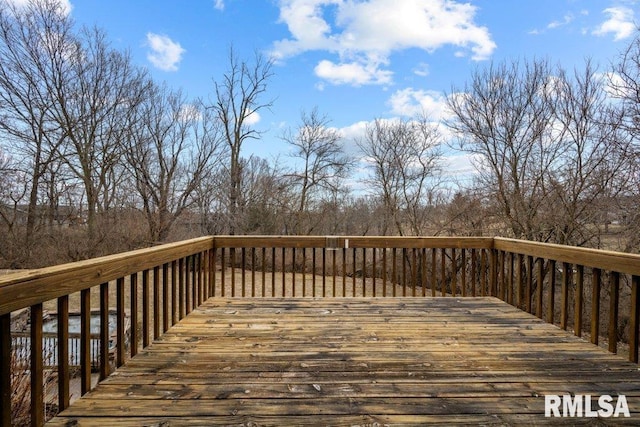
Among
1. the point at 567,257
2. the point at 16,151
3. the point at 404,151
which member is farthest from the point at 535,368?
the point at 16,151

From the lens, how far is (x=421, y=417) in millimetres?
1435

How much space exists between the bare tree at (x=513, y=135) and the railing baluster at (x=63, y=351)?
7.35m

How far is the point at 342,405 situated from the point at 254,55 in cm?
1186

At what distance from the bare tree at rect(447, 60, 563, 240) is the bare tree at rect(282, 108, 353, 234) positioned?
15.8ft

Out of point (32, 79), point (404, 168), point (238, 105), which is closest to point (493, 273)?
point (404, 168)

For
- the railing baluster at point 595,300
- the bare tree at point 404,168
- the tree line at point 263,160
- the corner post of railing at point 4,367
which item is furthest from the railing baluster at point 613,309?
the bare tree at point 404,168

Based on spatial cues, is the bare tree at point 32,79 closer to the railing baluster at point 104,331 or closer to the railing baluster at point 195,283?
the railing baluster at point 195,283

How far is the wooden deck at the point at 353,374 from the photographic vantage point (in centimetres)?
146

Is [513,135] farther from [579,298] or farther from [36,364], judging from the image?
[36,364]

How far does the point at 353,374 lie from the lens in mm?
1812

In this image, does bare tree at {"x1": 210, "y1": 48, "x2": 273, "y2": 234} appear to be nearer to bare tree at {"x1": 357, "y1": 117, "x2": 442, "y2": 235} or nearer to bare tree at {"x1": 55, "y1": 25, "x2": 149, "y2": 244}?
bare tree at {"x1": 55, "y1": 25, "x2": 149, "y2": 244}

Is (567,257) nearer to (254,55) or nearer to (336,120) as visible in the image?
(336,120)

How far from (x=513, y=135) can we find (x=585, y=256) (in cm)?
557

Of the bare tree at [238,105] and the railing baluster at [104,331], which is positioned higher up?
the bare tree at [238,105]
